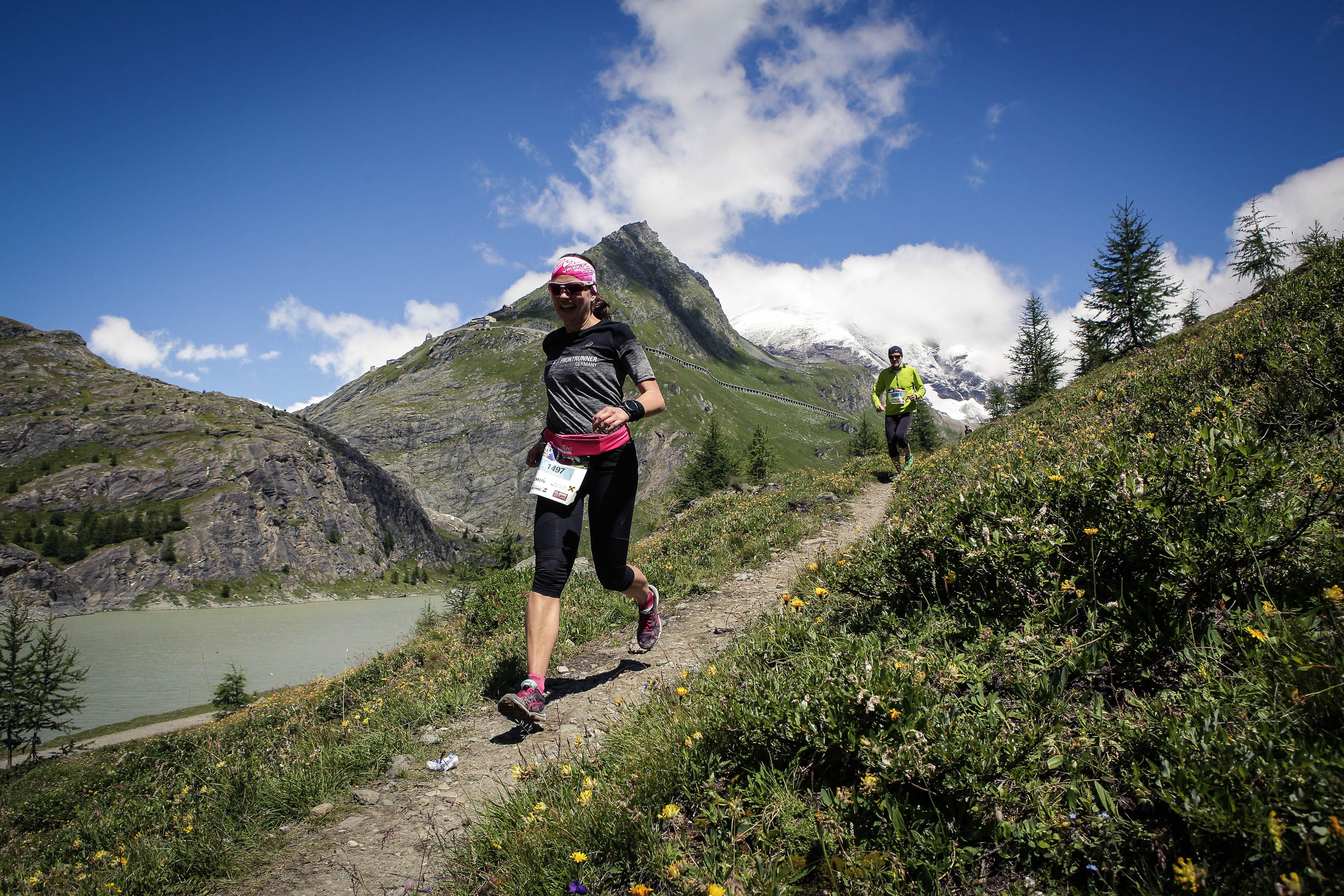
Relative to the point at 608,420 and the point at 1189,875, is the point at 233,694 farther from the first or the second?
the point at 1189,875

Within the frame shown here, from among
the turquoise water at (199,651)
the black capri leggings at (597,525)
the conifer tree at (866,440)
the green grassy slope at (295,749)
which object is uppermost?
the conifer tree at (866,440)

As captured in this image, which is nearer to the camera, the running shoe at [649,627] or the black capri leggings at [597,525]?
the black capri leggings at [597,525]

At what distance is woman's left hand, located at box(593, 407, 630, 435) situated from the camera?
4.36 metres

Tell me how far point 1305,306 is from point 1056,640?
240 inches

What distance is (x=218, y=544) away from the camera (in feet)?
441

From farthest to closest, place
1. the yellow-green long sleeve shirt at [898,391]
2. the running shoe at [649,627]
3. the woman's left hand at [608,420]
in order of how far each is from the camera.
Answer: the yellow-green long sleeve shirt at [898,391]
the running shoe at [649,627]
the woman's left hand at [608,420]

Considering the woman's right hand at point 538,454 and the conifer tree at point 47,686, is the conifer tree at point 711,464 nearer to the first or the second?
the woman's right hand at point 538,454

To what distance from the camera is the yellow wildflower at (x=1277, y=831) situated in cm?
135

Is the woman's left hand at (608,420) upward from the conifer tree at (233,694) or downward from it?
upward

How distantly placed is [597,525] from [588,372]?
1.30 meters

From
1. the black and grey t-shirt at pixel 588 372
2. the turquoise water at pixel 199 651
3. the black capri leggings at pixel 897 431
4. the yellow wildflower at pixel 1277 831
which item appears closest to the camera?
the yellow wildflower at pixel 1277 831

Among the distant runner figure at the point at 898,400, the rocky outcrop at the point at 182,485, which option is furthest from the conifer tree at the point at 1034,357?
the rocky outcrop at the point at 182,485

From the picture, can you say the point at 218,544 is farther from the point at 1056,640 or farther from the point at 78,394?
the point at 1056,640

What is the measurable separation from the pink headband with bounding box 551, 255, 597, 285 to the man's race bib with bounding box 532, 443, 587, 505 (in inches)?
61.8
